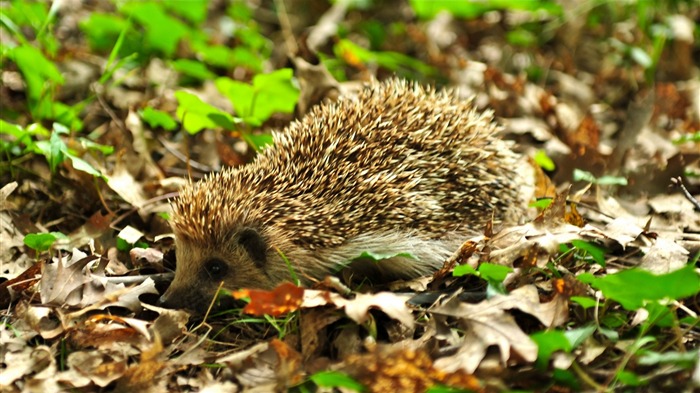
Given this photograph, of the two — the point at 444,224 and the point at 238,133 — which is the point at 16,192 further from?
the point at 444,224

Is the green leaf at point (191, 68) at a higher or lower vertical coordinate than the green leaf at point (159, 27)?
lower

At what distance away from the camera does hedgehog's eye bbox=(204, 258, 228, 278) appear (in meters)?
3.94

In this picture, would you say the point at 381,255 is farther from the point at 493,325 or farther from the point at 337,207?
the point at 493,325

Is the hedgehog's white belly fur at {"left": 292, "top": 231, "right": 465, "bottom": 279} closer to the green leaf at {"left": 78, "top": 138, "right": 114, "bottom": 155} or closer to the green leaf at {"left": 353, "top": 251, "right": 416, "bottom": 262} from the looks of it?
the green leaf at {"left": 353, "top": 251, "right": 416, "bottom": 262}

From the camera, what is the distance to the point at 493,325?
3.21 metres

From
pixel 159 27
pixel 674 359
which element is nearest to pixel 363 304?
pixel 674 359

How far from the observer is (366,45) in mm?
8391

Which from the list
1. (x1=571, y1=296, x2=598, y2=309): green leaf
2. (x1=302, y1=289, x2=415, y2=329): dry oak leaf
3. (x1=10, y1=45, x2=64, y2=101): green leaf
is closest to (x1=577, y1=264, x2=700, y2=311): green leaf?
(x1=571, y1=296, x2=598, y2=309): green leaf

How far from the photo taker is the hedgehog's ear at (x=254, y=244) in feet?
12.9

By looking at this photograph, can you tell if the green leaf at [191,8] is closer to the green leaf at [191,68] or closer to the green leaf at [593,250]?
the green leaf at [191,68]

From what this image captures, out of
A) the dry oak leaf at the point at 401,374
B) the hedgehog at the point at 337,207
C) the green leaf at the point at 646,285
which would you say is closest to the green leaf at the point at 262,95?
the hedgehog at the point at 337,207

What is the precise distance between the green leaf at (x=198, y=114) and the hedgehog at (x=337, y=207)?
574mm

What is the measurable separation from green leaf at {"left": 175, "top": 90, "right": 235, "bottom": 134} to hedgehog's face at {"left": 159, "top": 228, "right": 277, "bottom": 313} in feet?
3.55

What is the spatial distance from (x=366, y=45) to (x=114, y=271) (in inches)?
199
